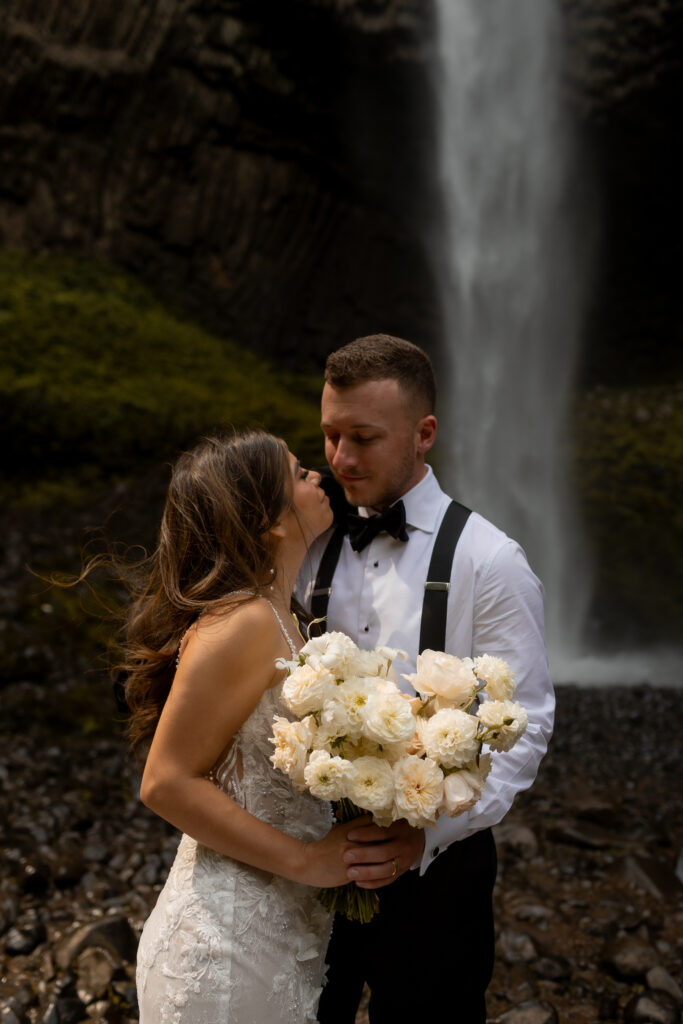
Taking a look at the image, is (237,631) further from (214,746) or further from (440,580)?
(440,580)

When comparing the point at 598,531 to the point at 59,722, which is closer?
the point at 59,722

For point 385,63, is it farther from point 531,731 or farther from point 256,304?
point 531,731

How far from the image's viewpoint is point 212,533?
8.14ft

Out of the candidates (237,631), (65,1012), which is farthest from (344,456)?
(65,1012)

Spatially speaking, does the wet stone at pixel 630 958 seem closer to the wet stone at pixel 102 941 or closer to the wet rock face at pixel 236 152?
the wet stone at pixel 102 941

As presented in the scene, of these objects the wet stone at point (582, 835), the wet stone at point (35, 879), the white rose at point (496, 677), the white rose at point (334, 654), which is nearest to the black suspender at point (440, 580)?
the white rose at point (496, 677)

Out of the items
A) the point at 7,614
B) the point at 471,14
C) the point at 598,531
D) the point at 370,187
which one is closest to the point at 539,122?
the point at 471,14

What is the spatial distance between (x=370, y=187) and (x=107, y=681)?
15245 mm

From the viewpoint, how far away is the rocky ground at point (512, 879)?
14.2 feet

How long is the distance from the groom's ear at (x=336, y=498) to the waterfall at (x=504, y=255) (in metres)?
13.2

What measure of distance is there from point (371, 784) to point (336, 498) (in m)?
1.44

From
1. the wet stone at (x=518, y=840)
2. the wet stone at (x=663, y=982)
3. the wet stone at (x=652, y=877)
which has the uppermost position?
the wet stone at (x=663, y=982)

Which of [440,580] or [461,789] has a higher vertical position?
[440,580]

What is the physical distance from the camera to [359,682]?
191 cm
